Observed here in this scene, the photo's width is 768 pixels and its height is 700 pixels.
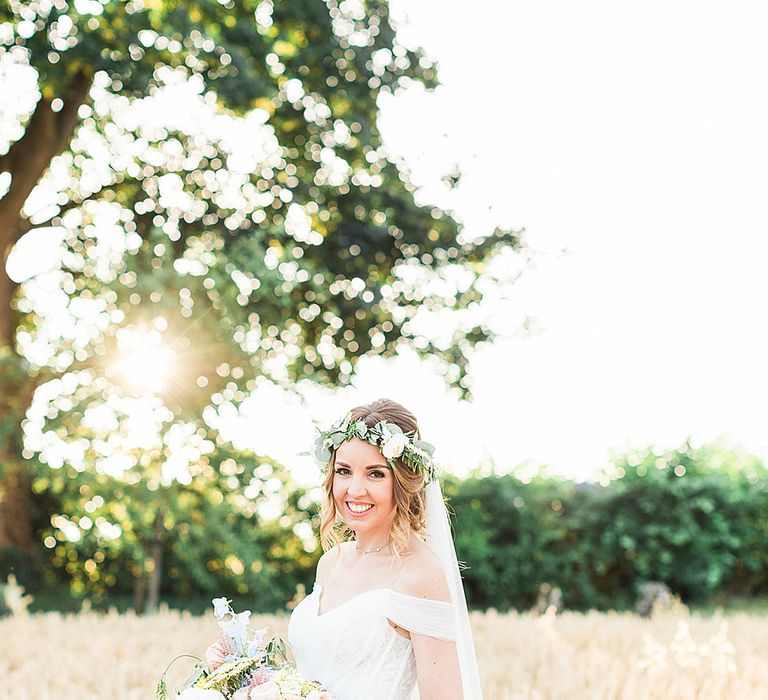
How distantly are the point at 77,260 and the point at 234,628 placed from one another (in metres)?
13.4

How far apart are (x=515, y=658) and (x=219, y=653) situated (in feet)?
11.8

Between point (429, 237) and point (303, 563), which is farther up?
point (429, 237)

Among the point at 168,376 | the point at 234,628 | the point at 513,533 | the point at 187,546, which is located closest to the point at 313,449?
the point at 234,628

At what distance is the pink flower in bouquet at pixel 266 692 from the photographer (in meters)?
2.45

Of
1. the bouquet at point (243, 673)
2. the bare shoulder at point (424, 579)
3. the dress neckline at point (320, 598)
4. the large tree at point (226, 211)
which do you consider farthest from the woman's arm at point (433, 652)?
the large tree at point (226, 211)

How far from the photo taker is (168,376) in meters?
11.5

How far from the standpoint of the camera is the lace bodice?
2.83m

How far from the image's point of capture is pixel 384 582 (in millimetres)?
2973

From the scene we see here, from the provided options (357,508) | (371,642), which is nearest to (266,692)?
(371,642)

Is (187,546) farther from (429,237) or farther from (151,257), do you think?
(429,237)

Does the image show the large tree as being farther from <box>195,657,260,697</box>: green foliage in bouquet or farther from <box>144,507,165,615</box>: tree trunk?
<box>195,657,260,697</box>: green foliage in bouquet

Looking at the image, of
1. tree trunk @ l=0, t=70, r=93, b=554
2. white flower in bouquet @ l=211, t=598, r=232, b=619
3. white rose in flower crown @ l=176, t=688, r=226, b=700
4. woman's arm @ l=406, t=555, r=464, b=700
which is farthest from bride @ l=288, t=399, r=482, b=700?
tree trunk @ l=0, t=70, r=93, b=554

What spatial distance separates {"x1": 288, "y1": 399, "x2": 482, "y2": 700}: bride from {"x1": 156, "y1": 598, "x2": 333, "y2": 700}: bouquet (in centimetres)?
33

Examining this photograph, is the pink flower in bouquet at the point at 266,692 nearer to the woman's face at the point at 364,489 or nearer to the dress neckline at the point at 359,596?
the dress neckline at the point at 359,596
